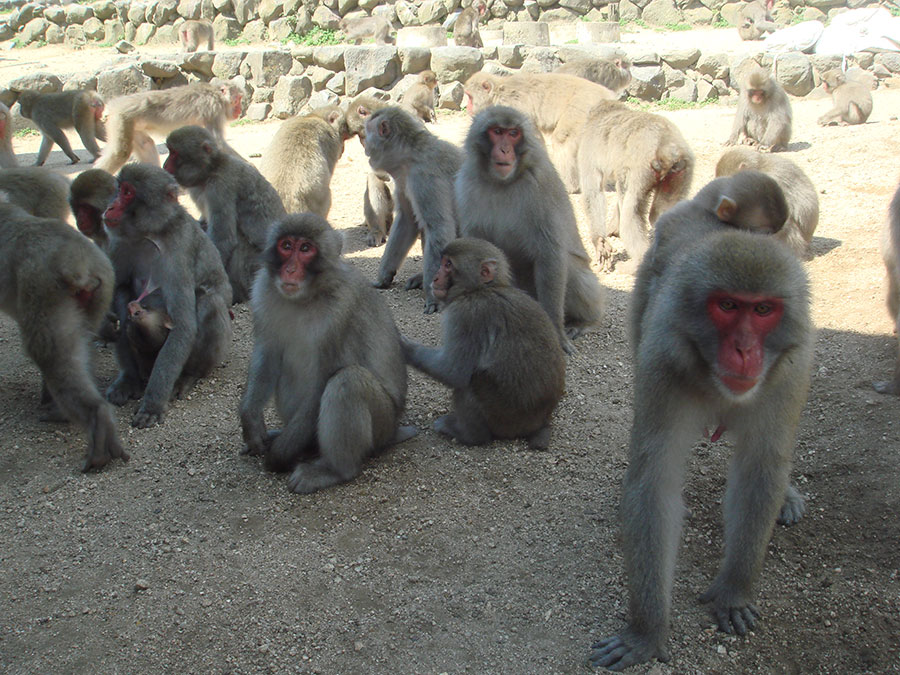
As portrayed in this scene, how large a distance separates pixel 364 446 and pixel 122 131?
748 cm

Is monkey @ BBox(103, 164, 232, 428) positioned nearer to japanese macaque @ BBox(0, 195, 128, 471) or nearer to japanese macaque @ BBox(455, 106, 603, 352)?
japanese macaque @ BBox(0, 195, 128, 471)

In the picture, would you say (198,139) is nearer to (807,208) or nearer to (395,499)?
(395,499)

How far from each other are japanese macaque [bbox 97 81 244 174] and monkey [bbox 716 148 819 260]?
5920 mm

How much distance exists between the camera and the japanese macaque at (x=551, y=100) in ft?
30.3

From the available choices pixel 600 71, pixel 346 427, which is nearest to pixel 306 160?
pixel 346 427

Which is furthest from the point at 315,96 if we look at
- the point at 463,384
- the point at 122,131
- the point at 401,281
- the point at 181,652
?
the point at 181,652

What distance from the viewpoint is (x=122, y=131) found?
387 inches

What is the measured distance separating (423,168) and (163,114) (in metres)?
4.75

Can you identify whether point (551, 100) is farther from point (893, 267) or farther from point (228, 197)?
point (893, 267)

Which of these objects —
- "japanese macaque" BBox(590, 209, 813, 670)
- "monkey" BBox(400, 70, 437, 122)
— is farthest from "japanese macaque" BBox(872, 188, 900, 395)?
"monkey" BBox(400, 70, 437, 122)

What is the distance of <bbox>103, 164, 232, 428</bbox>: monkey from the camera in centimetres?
489

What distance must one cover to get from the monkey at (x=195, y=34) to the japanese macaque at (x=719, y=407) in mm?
18178

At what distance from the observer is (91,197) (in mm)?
5262

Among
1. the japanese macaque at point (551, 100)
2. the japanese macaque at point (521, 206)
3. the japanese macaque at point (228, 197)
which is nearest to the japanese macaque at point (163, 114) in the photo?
the japanese macaque at point (551, 100)
